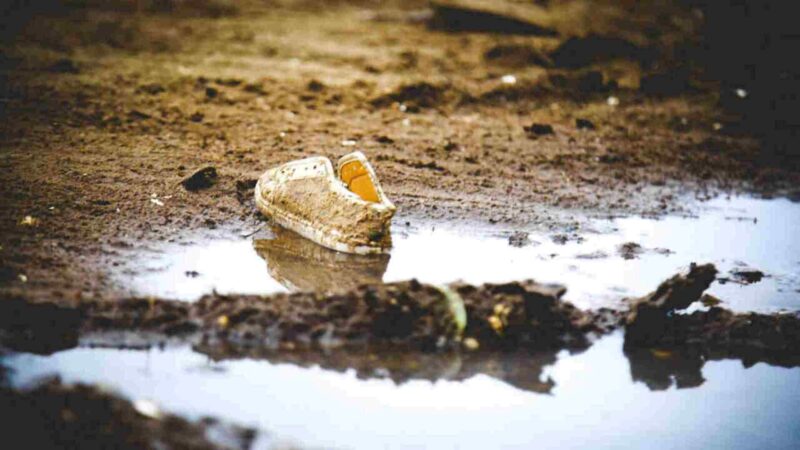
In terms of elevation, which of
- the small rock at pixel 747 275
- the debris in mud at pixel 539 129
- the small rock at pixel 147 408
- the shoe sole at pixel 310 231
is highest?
the debris in mud at pixel 539 129

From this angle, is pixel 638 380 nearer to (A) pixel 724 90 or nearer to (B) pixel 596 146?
(B) pixel 596 146

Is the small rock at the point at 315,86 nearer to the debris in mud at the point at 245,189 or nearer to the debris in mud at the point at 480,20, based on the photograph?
the debris in mud at the point at 245,189

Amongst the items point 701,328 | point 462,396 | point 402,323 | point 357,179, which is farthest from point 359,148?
point 462,396

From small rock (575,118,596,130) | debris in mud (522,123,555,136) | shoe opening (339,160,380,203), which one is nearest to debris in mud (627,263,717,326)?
shoe opening (339,160,380,203)

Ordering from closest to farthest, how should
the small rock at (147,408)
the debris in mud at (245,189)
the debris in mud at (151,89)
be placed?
1. the small rock at (147,408)
2. the debris in mud at (245,189)
3. the debris in mud at (151,89)

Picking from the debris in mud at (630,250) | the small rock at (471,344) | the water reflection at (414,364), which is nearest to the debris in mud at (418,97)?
the debris in mud at (630,250)

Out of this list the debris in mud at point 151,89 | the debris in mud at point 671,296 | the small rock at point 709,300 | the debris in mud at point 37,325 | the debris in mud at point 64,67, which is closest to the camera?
the debris in mud at point 37,325

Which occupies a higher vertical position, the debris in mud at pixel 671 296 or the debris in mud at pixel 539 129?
the debris in mud at pixel 539 129

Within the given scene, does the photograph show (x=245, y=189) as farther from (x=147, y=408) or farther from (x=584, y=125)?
(x=584, y=125)
